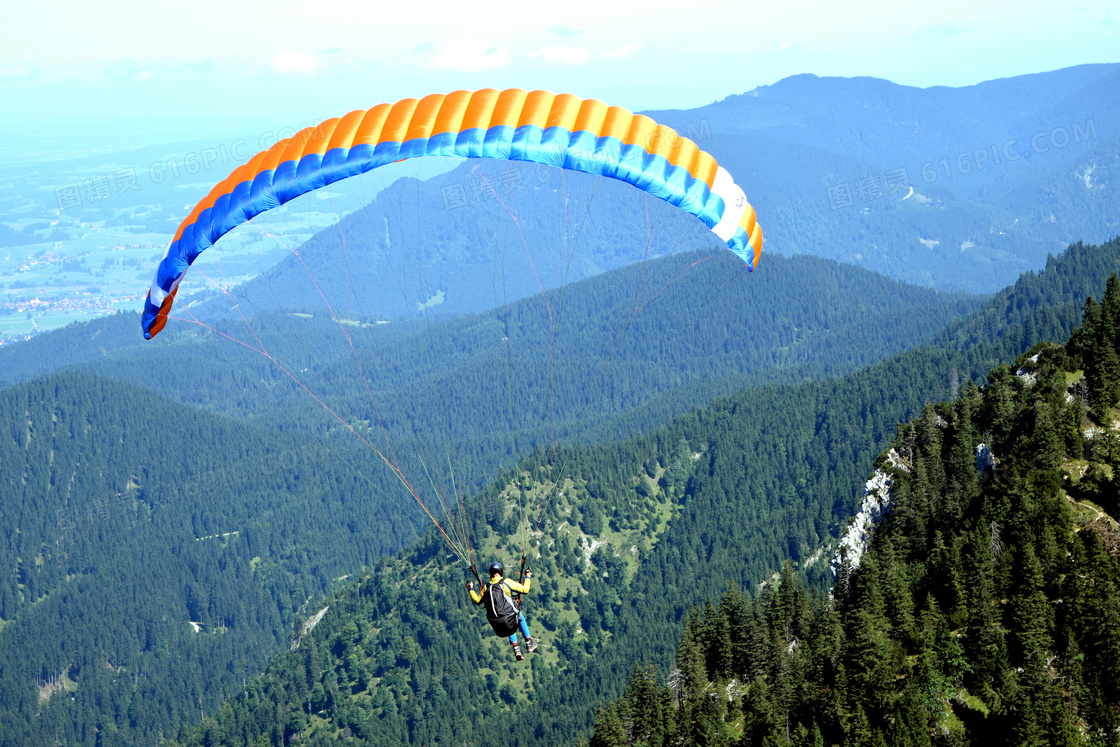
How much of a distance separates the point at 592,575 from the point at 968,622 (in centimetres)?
9797

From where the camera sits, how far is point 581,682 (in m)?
111

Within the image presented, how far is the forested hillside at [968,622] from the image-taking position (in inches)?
1625

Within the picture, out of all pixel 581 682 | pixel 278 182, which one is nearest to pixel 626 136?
pixel 278 182

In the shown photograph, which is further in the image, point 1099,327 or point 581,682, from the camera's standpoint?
point 581,682

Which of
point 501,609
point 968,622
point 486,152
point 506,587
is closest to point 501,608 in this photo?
point 501,609

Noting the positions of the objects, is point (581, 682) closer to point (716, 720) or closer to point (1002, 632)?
point (716, 720)

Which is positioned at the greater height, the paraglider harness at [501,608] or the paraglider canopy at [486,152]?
the paraglider canopy at [486,152]

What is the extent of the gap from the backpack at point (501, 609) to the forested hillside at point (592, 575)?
73.7m

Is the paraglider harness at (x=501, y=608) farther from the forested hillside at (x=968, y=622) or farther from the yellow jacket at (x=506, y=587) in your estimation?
the forested hillside at (x=968, y=622)

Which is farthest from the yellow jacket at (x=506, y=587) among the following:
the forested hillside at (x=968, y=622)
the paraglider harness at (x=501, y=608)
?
the forested hillside at (x=968, y=622)

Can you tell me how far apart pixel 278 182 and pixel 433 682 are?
331 ft

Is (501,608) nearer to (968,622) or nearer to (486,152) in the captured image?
(486,152)

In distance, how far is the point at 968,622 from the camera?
150 feet

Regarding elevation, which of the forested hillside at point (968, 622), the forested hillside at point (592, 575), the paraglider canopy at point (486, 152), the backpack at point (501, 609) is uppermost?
the paraglider canopy at point (486, 152)
